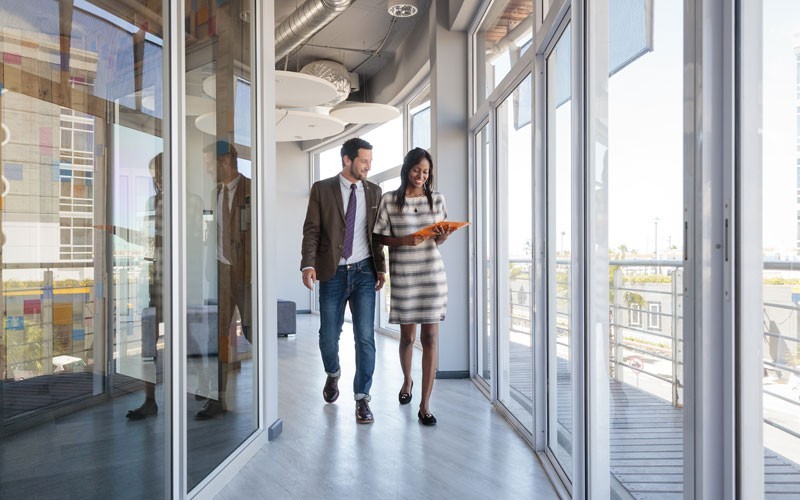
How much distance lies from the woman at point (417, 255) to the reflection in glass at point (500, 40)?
906 mm

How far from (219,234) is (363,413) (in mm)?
1443

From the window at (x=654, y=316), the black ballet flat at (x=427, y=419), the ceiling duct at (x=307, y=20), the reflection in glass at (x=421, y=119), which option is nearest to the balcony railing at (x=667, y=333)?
the window at (x=654, y=316)

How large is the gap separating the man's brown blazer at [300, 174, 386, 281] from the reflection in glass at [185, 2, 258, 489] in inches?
20.6

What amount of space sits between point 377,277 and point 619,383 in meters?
1.84

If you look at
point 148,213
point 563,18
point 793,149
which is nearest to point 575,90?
point 563,18

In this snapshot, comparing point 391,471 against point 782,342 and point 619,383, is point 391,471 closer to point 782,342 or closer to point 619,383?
point 619,383

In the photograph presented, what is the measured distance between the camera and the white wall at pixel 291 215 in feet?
33.7

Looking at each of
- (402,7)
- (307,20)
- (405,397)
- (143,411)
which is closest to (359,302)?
(405,397)

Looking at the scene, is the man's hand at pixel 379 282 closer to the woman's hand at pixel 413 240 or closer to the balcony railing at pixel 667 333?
the woman's hand at pixel 413 240

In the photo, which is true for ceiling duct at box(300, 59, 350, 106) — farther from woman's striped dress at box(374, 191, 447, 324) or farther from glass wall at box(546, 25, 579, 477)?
glass wall at box(546, 25, 579, 477)

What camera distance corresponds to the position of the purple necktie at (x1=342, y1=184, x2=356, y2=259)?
3493 millimetres

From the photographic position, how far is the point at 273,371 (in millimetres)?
3146

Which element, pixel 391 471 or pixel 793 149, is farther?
pixel 391 471

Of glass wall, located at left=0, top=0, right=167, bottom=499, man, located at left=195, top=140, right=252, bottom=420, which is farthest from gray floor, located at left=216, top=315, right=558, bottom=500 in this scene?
glass wall, located at left=0, top=0, right=167, bottom=499
